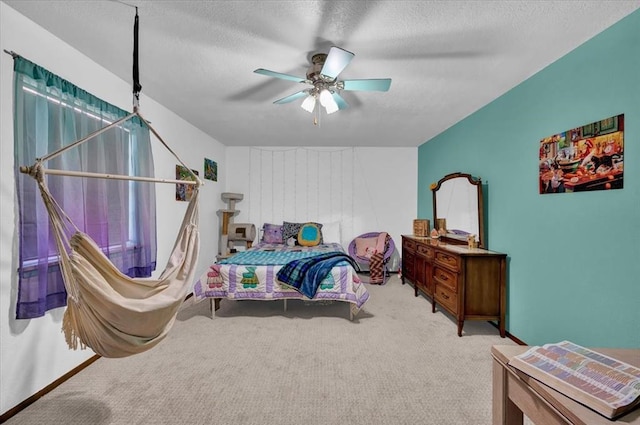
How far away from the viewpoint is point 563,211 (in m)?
2.24

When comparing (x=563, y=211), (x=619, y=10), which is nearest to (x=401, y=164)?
(x=563, y=211)

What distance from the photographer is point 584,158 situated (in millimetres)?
2062

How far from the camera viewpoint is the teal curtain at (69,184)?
1787 mm

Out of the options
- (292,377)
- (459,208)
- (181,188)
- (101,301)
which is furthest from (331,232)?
(101,301)

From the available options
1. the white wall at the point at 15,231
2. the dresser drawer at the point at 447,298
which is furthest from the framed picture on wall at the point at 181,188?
the dresser drawer at the point at 447,298

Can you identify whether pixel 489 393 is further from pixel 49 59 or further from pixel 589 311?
pixel 49 59

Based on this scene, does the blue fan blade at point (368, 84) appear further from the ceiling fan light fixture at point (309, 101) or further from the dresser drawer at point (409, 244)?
the dresser drawer at point (409, 244)

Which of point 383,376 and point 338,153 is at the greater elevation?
point 338,153

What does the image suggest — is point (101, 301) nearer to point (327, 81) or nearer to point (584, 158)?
point (327, 81)

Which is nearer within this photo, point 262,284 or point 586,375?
point 586,375

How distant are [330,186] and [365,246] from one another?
1.38 m

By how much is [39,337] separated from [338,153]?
15.9ft

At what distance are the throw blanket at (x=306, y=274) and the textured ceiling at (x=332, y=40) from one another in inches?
73.4

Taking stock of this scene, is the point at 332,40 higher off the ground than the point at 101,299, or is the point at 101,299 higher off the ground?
the point at 332,40
